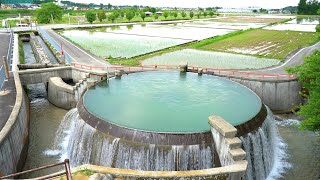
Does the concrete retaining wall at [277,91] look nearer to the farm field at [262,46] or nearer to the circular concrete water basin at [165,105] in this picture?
the circular concrete water basin at [165,105]

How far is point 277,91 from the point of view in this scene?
25.1 meters

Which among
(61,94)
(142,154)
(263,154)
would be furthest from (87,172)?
(61,94)

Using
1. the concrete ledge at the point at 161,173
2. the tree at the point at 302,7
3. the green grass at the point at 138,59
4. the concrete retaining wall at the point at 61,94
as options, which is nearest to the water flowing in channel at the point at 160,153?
the concrete ledge at the point at 161,173

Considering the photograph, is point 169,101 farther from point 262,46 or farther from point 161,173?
point 262,46

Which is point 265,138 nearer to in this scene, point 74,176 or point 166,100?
point 166,100

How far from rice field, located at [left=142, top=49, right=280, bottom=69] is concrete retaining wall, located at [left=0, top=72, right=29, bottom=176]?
17.5 metres

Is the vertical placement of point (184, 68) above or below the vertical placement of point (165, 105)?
above

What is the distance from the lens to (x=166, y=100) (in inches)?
832

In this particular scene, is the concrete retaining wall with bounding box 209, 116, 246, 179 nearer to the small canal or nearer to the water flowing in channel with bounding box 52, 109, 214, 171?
the water flowing in channel with bounding box 52, 109, 214, 171

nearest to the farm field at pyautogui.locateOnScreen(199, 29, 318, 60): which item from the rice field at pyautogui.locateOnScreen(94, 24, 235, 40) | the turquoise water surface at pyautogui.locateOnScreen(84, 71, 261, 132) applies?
the rice field at pyautogui.locateOnScreen(94, 24, 235, 40)

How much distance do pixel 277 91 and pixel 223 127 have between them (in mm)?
12989

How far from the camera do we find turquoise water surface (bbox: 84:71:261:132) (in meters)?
17.7

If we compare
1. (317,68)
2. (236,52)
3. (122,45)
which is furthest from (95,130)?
(122,45)

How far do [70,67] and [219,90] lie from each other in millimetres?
14225
